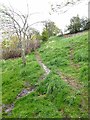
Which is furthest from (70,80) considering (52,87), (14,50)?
(14,50)

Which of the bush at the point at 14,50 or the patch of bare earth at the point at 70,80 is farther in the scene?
the bush at the point at 14,50

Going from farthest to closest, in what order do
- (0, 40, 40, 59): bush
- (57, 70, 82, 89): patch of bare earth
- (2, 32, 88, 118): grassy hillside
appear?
(0, 40, 40, 59): bush → (57, 70, 82, 89): patch of bare earth → (2, 32, 88, 118): grassy hillside

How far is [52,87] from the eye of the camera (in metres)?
18.5

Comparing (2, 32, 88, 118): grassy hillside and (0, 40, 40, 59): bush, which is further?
(0, 40, 40, 59): bush

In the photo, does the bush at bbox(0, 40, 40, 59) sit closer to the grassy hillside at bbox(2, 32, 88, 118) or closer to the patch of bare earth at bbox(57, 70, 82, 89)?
the grassy hillside at bbox(2, 32, 88, 118)

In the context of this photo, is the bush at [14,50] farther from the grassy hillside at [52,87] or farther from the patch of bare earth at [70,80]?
the patch of bare earth at [70,80]

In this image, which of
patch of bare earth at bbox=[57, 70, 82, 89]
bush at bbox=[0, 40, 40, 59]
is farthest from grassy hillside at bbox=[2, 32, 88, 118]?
bush at bbox=[0, 40, 40, 59]

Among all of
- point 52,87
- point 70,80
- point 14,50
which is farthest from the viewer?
point 14,50

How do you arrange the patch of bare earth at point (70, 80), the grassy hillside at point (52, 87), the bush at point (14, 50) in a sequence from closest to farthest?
the grassy hillside at point (52, 87), the patch of bare earth at point (70, 80), the bush at point (14, 50)

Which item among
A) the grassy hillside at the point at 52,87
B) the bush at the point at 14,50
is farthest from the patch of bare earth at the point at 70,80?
the bush at the point at 14,50

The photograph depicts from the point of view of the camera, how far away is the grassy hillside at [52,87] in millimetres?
15820

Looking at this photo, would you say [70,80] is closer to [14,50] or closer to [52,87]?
[52,87]

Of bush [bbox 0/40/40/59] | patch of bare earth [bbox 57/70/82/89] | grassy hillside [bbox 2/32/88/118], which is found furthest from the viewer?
bush [bbox 0/40/40/59]

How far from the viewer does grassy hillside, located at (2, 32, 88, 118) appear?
623 inches
